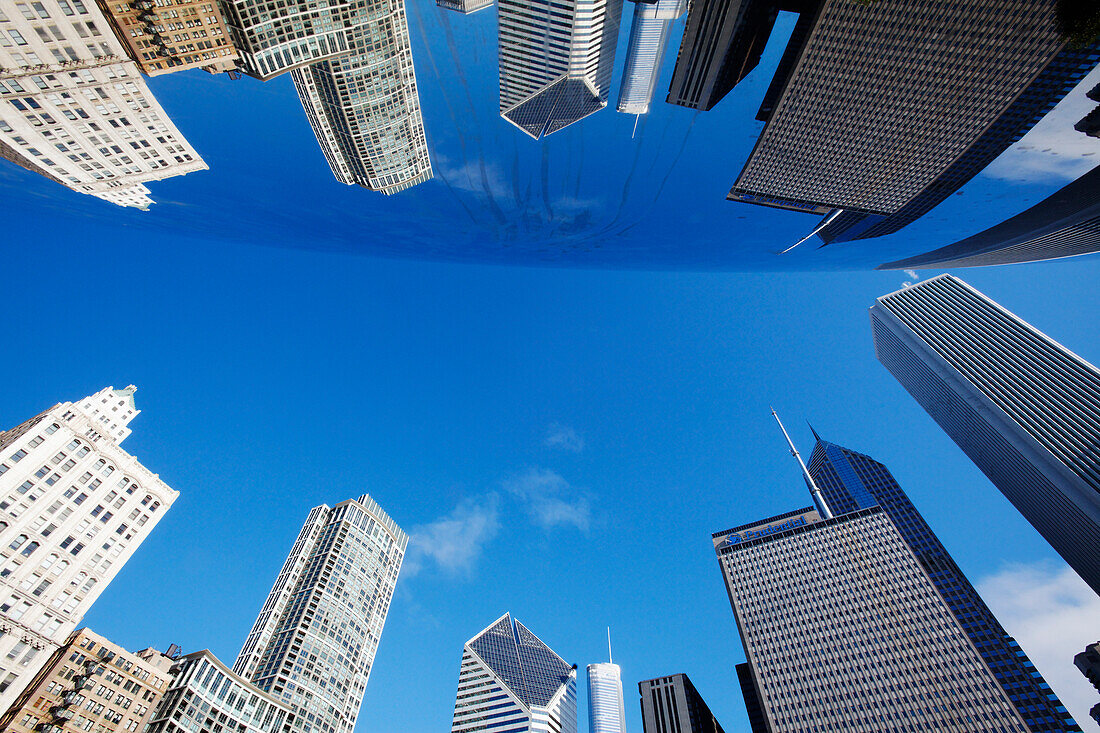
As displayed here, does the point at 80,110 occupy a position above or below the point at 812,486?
below

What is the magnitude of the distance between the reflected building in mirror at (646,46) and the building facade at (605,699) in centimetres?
11306

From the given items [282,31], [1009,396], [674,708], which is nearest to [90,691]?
[282,31]

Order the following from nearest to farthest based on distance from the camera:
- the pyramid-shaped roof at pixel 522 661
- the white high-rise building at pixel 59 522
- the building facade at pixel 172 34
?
1. the building facade at pixel 172 34
2. the white high-rise building at pixel 59 522
3. the pyramid-shaped roof at pixel 522 661

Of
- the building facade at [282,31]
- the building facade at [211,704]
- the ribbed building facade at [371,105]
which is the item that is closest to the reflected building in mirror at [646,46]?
the ribbed building facade at [371,105]

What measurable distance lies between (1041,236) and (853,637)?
58.4 meters

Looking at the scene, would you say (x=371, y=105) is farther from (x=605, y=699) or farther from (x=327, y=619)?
(x=605, y=699)

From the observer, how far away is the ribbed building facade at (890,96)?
2.32 m

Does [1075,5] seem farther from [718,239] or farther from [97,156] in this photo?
[97,156]

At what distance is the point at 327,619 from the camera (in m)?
47.2

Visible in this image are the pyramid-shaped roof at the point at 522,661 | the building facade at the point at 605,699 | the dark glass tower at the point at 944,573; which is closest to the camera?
the dark glass tower at the point at 944,573

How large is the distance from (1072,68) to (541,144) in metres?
2.45

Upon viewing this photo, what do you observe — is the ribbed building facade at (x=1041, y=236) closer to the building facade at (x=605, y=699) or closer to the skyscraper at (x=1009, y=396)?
the skyscraper at (x=1009, y=396)

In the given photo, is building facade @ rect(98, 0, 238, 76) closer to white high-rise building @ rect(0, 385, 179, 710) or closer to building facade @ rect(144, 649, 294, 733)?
white high-rise building @ rect(0, 385, 179, 710)

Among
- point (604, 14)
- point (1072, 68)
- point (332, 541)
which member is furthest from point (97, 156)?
point (332, 541)
